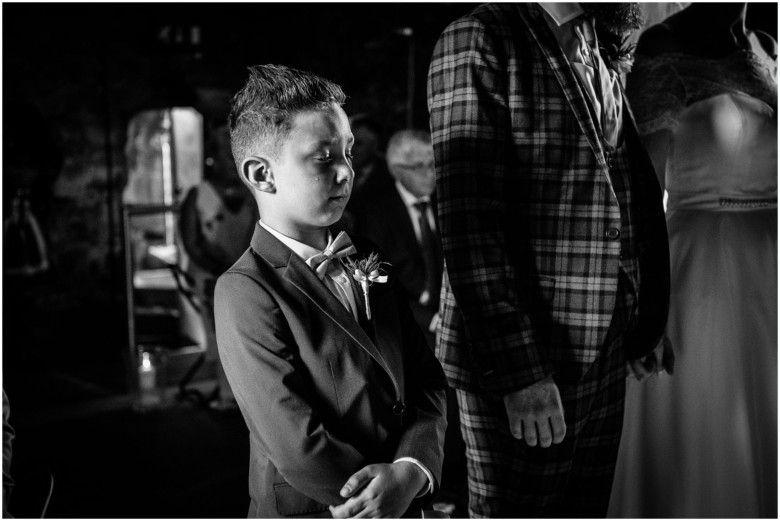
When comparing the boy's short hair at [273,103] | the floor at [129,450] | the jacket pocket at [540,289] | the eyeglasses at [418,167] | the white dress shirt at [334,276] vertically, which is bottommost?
the floor at [129,450]

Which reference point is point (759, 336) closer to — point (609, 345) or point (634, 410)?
point (634, 410)

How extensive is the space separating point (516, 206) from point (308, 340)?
19.2 inches

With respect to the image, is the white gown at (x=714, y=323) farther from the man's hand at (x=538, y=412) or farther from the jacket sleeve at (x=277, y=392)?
the jacket sleeve at (x=277, y=392)

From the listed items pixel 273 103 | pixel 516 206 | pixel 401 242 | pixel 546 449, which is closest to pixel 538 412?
pixel 546 449

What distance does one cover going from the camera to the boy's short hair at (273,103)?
1186 mm

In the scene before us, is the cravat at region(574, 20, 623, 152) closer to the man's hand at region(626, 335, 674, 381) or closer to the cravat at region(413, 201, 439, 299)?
the man's hand at region(626, 335, 674, 381)

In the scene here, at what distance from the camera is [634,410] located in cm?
197

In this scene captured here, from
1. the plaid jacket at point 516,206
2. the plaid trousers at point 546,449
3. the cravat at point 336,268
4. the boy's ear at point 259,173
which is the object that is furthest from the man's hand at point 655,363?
the boy's ear at point 259,173

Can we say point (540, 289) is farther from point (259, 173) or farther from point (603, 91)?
point (259, 173)

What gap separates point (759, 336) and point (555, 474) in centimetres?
73

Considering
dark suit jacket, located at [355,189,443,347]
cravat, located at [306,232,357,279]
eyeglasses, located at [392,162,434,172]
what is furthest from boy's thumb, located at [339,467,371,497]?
eyeglasses, located at [392,162,434,172]

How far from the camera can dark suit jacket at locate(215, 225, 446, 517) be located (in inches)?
44.8

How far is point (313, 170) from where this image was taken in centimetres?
118

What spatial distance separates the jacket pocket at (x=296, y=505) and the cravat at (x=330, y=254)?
0.31 meters
